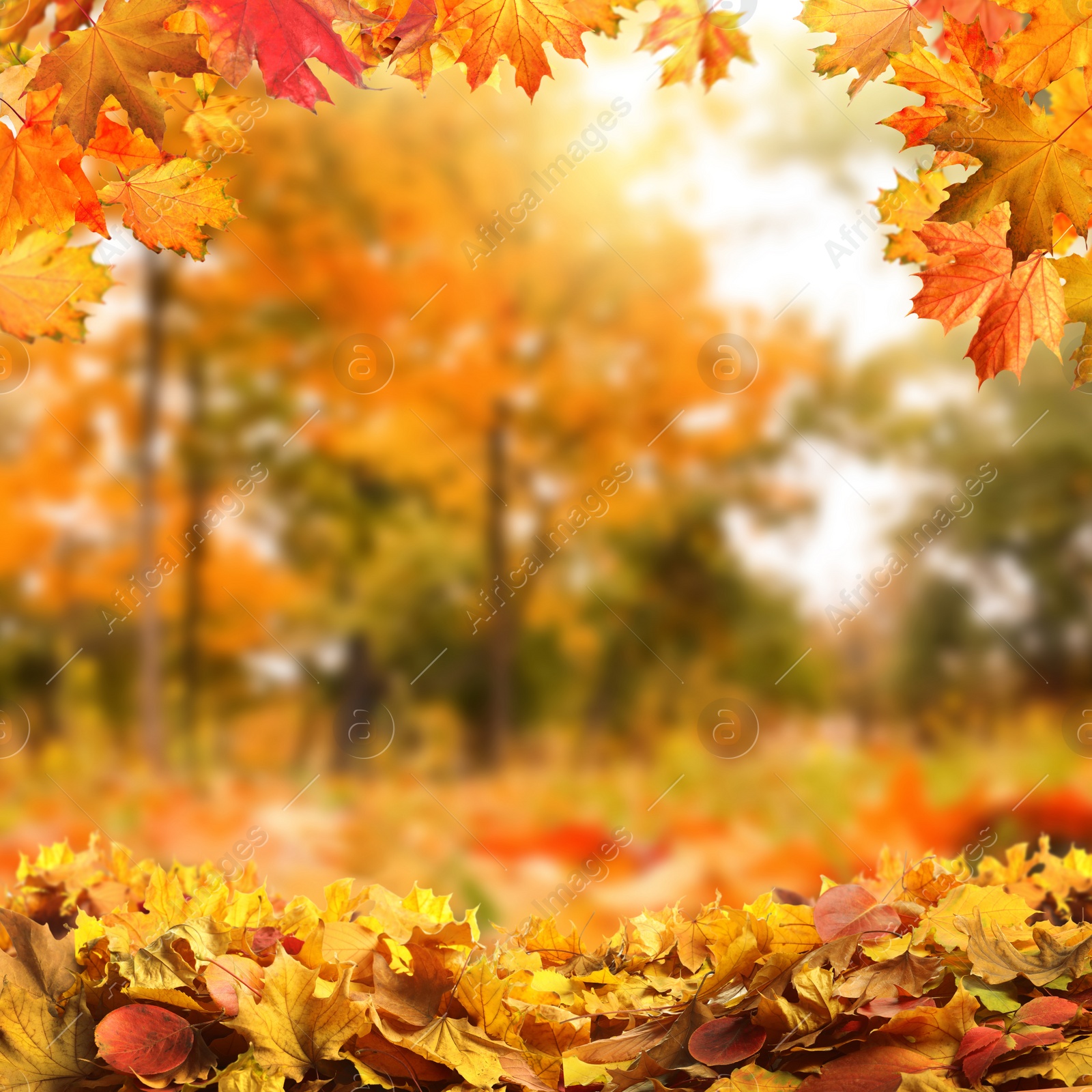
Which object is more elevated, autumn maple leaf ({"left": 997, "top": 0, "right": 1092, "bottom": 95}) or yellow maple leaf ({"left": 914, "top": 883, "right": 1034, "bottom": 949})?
autumn maple leaf ({"left": 997, "top": 0, "right": 1092, "bottom": 95})

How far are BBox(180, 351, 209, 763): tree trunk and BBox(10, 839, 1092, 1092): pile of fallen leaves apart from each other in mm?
3196

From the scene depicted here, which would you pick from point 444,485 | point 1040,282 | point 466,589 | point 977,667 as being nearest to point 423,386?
point 444,485

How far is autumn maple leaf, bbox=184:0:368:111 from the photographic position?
0.60 metres

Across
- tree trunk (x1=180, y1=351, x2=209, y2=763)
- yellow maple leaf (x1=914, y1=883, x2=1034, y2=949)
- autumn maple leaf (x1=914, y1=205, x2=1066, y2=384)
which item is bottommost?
tree trunk (x1=180, y1=351, x2=209, y2=763)

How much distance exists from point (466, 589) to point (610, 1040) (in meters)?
3.27

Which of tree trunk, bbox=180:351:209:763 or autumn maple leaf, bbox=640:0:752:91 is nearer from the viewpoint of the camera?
autumn maple leaf, bbox=640:0:752:91

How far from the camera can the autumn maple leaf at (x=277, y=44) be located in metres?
0.60

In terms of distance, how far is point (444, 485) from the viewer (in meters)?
3.71

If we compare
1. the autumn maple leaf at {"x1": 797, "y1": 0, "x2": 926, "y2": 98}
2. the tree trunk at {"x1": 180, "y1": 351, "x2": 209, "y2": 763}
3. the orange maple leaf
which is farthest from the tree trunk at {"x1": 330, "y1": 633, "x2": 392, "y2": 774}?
the autumn maple leaf at {"x1": 797, "y1": 0, "x2": 926, "y2": 98}

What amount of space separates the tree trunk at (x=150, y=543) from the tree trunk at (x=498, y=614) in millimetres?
1225

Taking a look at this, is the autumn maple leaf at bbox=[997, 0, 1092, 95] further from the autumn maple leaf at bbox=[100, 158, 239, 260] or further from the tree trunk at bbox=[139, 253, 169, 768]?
the tree trunk at bbox=[139, 253, 169, 768]

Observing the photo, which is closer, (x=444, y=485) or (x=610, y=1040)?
(x=610, y=1040)

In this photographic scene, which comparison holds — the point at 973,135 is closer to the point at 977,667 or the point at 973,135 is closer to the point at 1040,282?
the point at 1040,282

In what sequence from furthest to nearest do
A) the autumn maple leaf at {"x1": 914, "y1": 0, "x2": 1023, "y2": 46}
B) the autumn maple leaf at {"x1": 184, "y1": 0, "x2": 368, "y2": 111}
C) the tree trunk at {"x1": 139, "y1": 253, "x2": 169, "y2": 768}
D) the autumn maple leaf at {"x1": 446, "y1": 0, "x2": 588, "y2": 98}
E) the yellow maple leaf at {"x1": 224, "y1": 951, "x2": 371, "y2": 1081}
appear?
the tree trunk at {"x1": 139, "y1": 253, "x2": 169, "y2": 768}, the autumn maple leaf at {"x1": 914, "y1": 0, "x2": 1023, "y2": 46}, the autumn maple leaf at {"x1": 446, "y1": 0, "x2": 588, "y2": 98}, the autumn maple leaf at {"x1": 184, "y1": 0, "x2": 368, "y2": 111}, the yellow maple leaf at {"x1": 224, "y1": 951, "x2": 371, "y2": 1081}
